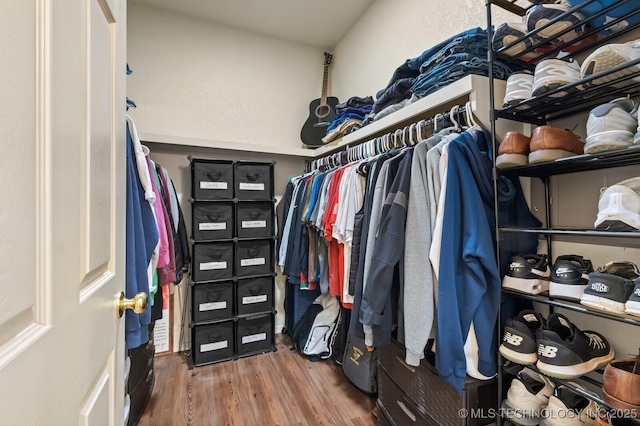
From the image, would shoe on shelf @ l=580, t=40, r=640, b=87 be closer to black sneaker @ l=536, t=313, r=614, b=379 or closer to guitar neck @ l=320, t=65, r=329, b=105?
black sneaker @ l=536, t=313, r=614, b=379

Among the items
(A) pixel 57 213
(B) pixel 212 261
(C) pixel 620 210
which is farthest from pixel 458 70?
(B) pixel 212 261

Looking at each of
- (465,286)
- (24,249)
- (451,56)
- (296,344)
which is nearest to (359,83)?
(451,56)

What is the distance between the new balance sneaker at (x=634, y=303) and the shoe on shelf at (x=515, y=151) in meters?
0.44

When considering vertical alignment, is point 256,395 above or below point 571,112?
below

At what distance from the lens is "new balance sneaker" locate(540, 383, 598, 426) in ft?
2.70

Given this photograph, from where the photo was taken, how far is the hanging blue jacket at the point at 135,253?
883mm

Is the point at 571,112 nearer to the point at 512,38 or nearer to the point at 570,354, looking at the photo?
the point at 512,38

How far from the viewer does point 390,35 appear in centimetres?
204

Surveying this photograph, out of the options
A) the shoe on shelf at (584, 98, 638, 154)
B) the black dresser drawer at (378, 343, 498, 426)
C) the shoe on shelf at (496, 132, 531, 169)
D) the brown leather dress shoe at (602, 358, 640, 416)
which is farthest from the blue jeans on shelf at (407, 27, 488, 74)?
the black dresser drawer at (378, 343, 498, 426)

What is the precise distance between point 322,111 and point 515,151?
1.99 m

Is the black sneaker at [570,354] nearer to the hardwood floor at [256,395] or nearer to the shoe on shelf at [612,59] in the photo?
the shoe on shelf at [612,59]

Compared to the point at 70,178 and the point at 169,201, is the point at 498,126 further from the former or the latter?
the point at 169,201

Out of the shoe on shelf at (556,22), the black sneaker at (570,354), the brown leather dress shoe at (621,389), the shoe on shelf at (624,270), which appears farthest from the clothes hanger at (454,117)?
the brown leather dress shoe at (621,389)

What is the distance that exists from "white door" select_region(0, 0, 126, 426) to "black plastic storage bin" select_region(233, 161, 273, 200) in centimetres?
161
